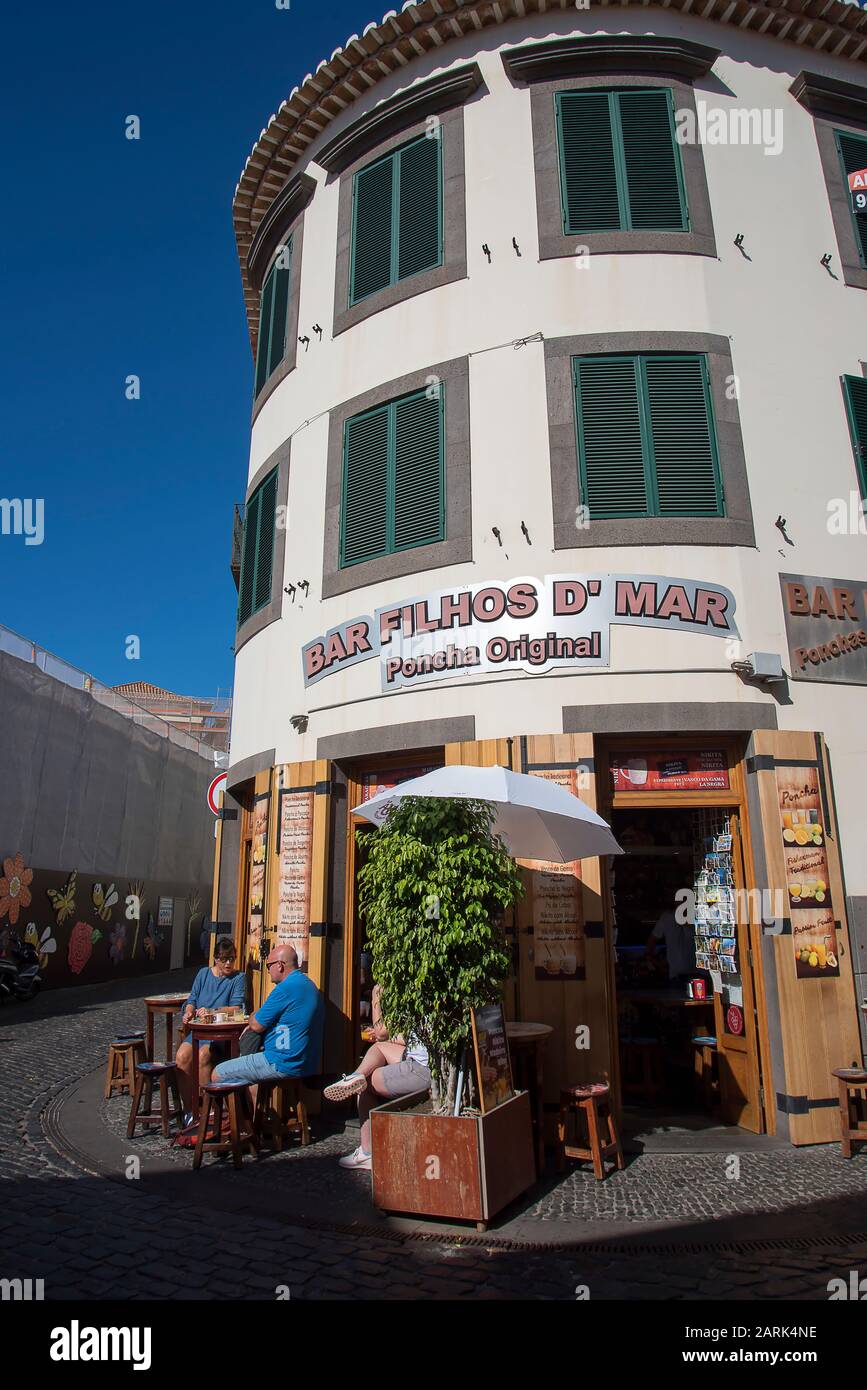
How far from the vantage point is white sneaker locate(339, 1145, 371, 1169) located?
260 inches

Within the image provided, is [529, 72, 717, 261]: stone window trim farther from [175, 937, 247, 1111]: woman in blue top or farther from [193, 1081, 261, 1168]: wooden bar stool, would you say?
[193, 1081, 261, 1168]: wooden bar stool

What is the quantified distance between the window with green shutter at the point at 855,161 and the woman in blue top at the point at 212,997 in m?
9.90

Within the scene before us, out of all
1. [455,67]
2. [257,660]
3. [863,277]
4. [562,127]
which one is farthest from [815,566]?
[455,67]

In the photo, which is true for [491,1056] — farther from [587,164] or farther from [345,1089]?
[587,164]

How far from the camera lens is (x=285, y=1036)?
6.97 metres

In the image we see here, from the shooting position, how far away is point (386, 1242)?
5074 mm

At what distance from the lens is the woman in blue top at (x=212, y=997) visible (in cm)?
782

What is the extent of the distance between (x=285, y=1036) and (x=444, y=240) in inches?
329

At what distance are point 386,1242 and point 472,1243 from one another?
1.59 feet

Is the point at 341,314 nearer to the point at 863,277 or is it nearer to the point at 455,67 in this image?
the point at 455,67

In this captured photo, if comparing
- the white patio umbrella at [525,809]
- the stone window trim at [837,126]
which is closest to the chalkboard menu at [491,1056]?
the white patio umbrella at [525,809]

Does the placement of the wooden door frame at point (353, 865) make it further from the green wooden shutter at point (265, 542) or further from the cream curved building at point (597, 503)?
the green wooden shutter at point (265, 542)
